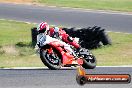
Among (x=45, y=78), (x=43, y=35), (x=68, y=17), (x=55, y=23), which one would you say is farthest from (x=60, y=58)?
(x=68, y=17)

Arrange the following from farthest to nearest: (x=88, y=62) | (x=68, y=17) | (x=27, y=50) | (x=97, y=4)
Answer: (x=97, y=4) → (x=68, y=17) → (x=27, y=50) → (x=88, y=62)

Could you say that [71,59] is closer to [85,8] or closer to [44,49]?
[44,49]

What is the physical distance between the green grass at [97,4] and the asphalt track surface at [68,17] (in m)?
1.61

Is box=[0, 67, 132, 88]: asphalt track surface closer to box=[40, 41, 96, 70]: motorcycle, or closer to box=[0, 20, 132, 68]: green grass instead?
box=[40, 41, 96, 70]: motorcycle

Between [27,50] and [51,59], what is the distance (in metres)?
6.72

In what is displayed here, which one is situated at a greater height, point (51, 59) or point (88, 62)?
point (51, 59)

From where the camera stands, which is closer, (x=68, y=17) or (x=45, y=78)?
(x=45, y=78)

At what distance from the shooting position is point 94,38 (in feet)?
67.8

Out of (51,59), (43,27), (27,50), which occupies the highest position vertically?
(43,27)

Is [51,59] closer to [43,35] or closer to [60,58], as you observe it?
[60,58]

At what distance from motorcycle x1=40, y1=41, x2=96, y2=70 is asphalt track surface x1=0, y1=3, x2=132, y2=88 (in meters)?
0.28

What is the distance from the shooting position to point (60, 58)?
45.5 ft

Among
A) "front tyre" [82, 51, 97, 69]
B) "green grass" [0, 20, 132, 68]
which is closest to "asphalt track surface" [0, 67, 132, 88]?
"front tyre" [82, 51, 97, 69]

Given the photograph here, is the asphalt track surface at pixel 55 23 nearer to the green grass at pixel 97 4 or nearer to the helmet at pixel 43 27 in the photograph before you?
the helmet at pixel 43 27
